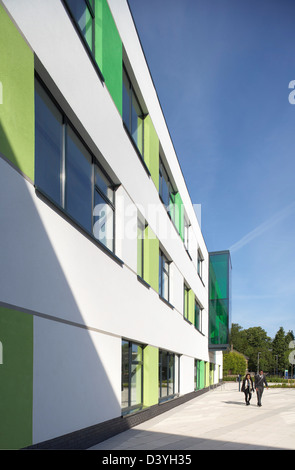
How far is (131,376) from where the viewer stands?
11.6 metres

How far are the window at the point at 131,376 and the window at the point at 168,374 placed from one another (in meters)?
3.01

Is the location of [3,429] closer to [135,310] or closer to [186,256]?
[135,310]

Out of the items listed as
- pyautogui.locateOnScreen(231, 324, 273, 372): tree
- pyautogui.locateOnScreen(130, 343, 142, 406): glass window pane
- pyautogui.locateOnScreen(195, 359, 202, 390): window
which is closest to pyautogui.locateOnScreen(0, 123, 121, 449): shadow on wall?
pyautogui.locateOnScreen(130, 343, 142, 406): glass window pane

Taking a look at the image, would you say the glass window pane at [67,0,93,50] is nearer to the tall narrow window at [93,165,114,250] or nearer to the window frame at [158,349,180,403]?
the tall narrow window at [93,165,114,250]

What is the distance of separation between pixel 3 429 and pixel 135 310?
269 inches

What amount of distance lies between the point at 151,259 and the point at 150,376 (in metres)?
3.88

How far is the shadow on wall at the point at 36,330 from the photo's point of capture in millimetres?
5383

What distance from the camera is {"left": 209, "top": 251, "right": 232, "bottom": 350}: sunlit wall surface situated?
112ft

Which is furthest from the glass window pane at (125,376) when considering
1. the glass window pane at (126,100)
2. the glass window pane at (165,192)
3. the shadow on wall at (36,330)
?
the glass window pane at (165,192)

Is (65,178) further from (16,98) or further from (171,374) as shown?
(171,374)

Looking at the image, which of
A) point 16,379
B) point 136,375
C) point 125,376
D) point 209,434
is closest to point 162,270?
point 136,375

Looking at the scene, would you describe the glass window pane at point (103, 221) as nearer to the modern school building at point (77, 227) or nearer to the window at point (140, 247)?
the modern school building at point (77, 227)

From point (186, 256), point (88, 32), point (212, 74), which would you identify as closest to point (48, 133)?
point (88, 32)

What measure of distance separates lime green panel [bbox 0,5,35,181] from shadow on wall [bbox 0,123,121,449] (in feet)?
0.42
